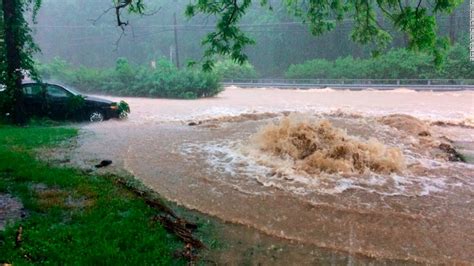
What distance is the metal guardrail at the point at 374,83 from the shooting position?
3065cm

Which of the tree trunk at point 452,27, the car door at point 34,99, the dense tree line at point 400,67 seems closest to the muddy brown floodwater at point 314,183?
the car door at point 34,99

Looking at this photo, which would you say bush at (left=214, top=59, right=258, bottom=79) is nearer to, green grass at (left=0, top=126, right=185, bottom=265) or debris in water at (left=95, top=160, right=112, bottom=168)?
debris in water at (left=95, top=160, right=112, bottom=168)

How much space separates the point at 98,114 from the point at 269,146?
8.01m

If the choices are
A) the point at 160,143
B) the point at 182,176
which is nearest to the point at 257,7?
the point at 160,143

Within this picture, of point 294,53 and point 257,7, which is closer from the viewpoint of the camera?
point 294,53

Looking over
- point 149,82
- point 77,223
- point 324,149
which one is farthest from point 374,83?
point 77,223

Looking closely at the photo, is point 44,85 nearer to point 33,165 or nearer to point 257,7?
point 33,165

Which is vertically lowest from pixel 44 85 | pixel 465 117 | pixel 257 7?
pixel 465 117

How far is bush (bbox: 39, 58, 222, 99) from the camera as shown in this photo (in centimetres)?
3162

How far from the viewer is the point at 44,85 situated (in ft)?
48.4

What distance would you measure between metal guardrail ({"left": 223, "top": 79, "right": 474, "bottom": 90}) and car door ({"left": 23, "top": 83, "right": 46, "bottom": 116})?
950 inches

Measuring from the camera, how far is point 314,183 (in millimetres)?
8391

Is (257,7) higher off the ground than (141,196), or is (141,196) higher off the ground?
(257,7)

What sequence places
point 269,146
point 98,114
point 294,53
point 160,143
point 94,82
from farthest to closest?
point 294,53
point 94,82
point 98,114
point 160,143
point 269,146
